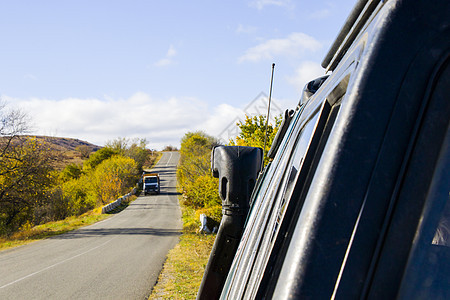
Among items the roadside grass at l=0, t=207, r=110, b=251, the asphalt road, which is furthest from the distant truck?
the asphalt road

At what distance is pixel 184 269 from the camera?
12383mm

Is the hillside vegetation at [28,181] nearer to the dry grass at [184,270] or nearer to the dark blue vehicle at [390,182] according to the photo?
the dry grass at [184,270]

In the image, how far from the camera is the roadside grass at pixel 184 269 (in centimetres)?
973

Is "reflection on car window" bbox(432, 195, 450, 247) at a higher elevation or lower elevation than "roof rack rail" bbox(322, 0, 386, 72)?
lower

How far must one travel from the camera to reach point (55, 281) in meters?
11.0

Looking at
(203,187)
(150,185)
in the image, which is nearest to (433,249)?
(203,187)

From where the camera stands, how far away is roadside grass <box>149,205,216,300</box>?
973cm

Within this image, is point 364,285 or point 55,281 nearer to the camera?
point 364,285

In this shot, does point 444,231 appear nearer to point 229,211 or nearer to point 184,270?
point 229,211

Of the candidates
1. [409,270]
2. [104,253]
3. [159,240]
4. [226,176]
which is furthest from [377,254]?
[159,240]

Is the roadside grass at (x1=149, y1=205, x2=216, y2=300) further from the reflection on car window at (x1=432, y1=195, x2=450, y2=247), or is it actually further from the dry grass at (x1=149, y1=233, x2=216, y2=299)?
the reflection on car window at (x1=432, y1=195, x2=450, y2=247)

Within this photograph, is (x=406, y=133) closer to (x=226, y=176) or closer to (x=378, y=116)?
(x=378, y=116)

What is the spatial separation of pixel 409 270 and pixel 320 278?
4.5 inches

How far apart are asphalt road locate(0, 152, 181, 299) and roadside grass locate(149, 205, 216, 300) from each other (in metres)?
0.32
